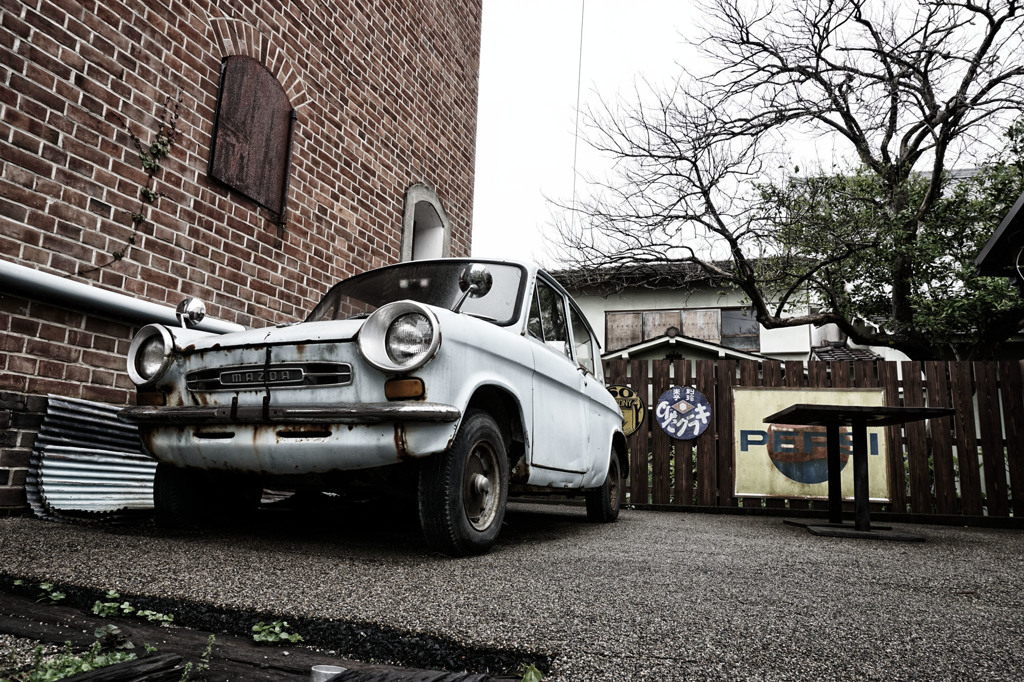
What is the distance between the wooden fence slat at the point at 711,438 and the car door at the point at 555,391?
141 inches

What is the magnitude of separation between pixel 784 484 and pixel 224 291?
19.4 feet

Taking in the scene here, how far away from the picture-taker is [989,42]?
1145cm

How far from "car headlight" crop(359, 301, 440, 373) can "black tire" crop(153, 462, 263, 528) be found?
104 centimetres

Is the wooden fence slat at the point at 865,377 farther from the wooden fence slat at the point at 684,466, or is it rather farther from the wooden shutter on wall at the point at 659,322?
the wooden shutter on wall at the point at 659,322

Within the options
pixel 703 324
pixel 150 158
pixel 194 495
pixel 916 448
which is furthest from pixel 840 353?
pixel 194 495

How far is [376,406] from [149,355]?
128 centimetres

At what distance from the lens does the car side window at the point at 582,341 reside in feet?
15.1

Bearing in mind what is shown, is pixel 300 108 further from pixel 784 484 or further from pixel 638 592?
pixel 784 484

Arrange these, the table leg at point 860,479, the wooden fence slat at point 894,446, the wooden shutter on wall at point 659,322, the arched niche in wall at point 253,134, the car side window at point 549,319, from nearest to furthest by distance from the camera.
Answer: the car side window at point 549,319, the arched niche in wall at point 253,134, the table leg at point 860,479, the wooden fence slat at point 894,446, the wooden shutter on wall at point 659,322

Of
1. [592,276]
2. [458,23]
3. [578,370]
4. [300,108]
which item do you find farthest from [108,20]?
[592,276]

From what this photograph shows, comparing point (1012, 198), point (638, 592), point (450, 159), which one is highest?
point (1012, 198)

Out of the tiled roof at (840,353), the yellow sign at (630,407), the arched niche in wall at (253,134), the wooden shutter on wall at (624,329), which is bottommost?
the yellow sign at (630,407)

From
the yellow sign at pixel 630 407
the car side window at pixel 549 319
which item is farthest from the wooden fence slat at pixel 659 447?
the car side window at pixel 549 319

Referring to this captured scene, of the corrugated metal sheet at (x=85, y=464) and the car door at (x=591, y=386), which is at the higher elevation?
the car door at (x=591, y=386)
